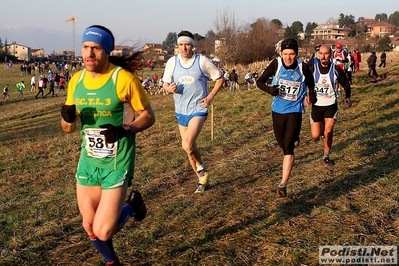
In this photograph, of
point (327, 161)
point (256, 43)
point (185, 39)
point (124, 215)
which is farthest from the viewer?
point (256, 43)

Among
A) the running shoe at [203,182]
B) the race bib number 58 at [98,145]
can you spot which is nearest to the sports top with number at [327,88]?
the running shoe at [203,182]

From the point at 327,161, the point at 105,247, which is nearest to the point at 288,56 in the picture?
the point at 327,161

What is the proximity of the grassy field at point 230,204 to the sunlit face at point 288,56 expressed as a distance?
A: 1.71 meters

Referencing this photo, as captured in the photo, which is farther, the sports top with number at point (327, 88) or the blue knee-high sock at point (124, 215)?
the sports top with number at point (327, 88)

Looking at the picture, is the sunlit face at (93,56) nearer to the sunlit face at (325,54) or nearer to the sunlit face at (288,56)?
the sunlit face at (288,56)

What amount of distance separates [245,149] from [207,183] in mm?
2789

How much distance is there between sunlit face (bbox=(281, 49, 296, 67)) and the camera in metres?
5.50

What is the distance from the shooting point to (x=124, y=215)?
388 centimetres

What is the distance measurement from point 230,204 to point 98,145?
2409 millimetres

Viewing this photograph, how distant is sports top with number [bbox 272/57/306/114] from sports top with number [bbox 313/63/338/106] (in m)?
1.80

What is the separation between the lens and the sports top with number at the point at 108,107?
11.6 ft

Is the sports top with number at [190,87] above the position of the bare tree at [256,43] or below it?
below

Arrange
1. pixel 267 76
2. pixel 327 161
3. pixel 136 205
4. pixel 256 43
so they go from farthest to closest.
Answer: pixel 256 43 → pixel 327 161 → pixel 267 76 → pixel 136 205

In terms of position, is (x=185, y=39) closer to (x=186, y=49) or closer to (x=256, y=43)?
(x=186, y=49)
